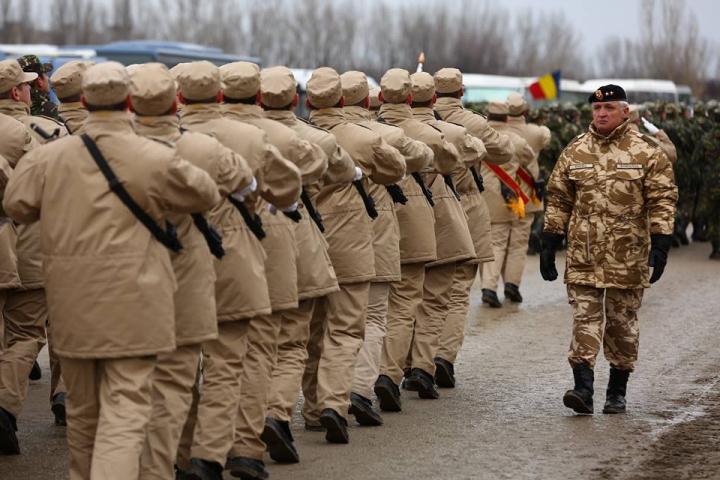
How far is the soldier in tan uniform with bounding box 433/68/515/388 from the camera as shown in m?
10.2

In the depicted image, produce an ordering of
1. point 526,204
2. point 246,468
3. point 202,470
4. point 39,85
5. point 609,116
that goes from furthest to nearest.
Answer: point 526,204 < point 39,85 < point 609,116 < point 246,468 < point 202,470

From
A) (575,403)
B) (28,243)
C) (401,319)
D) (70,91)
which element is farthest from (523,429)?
(70,91)

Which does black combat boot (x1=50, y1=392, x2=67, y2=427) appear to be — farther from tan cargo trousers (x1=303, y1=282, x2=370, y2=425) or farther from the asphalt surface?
tan cargo trousers (x1=303, y1=282, x2=370, y2=425)

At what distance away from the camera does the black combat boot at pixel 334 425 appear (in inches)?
319

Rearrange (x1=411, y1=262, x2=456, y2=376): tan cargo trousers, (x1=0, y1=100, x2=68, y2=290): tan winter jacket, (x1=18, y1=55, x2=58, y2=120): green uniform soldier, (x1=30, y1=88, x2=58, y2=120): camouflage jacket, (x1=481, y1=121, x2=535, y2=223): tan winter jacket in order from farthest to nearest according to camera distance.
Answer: (x1=481, y1=121, x2=535, y2=223): tan winter jacket < (x1=30, y1=88, x2=58, y2=120): camouflage jacket < (x1=18, y1=55, x2=58, y2=120): green uniform soldier < (x1=411, y1=262, x2=456, y2=376): tan cargo trousers < (x1=0, y1=100, x2=68, y2=290): tan winter jacket

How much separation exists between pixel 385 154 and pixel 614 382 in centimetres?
208

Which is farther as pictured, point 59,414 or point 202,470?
point 59,414

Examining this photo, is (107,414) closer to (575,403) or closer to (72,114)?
(72,114)

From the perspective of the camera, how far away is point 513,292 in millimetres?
14945

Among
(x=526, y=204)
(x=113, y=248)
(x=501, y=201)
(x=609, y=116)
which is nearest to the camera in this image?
(x=113, y=248)

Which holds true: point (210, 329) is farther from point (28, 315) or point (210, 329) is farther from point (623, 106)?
point (623, 106)

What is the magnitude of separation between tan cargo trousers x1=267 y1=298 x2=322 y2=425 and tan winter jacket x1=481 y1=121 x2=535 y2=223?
7013mm

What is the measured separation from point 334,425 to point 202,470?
141 centimetres

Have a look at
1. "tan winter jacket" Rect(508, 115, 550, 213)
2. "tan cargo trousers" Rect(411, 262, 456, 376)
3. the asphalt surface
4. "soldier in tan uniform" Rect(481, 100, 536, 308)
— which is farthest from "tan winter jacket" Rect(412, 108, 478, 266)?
"tan winter jacket" Rect(508, 115, 550, 213)
